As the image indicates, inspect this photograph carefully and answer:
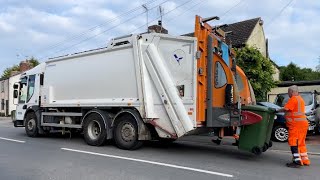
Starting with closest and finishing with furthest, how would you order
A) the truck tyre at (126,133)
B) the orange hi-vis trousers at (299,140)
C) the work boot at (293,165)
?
the work boot at (293,165)
the orange hi-vis trousers at (299,140)
the truck tyre at (126,133)

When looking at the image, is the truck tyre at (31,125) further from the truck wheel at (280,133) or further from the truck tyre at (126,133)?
the truck wheel at (280,133)

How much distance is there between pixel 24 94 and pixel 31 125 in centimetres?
140

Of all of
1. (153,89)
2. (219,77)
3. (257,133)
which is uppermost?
(219,77)

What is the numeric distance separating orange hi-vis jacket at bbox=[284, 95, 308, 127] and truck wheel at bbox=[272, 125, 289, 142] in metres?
5.06

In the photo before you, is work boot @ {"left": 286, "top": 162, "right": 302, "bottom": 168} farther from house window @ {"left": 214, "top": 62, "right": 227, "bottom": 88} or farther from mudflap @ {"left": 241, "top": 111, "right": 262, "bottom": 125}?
house window @ {"left": 214, "top": 62, "right": 227, "bottom": 88}

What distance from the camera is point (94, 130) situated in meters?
12.2

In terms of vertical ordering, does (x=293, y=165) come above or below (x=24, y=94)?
below

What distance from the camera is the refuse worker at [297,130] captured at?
8.84 m

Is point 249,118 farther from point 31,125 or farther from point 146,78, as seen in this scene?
point 31,125

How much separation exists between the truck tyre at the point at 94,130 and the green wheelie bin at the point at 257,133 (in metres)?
4.06

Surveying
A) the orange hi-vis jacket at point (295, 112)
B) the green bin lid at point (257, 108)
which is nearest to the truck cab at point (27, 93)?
the green bin lid at point (257, 108)

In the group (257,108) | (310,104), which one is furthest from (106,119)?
(310,104)

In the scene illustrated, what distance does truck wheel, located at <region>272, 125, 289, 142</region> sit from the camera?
552 inches

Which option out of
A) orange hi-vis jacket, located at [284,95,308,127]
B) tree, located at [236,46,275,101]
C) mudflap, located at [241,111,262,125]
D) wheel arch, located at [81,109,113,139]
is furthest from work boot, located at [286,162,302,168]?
tree, located at [236,46,275,101]
